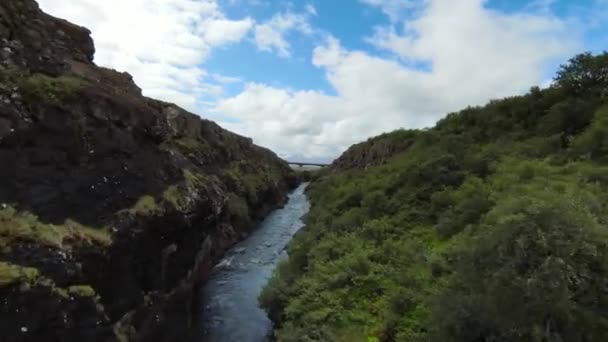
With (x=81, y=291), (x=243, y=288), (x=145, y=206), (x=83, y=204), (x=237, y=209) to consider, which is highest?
(x=83, y=204)

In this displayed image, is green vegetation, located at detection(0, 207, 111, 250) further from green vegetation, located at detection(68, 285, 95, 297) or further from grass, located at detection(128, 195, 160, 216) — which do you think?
grass, located at detection(128, 195, 160, 216)

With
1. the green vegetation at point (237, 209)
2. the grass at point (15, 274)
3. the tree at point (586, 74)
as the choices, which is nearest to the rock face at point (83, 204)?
the grass at point (15, 274)

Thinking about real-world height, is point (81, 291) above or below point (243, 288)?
above

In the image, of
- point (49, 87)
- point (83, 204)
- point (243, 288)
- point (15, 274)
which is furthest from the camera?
point (243, 288)

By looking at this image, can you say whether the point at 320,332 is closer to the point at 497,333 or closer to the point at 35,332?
the point at 497,333

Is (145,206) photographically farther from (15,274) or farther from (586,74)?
(586,74)

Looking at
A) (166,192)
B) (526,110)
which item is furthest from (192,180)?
(526,110)

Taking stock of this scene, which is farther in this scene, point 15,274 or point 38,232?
point 38,232

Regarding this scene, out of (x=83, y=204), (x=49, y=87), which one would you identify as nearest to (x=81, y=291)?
(x=83, y=204)
